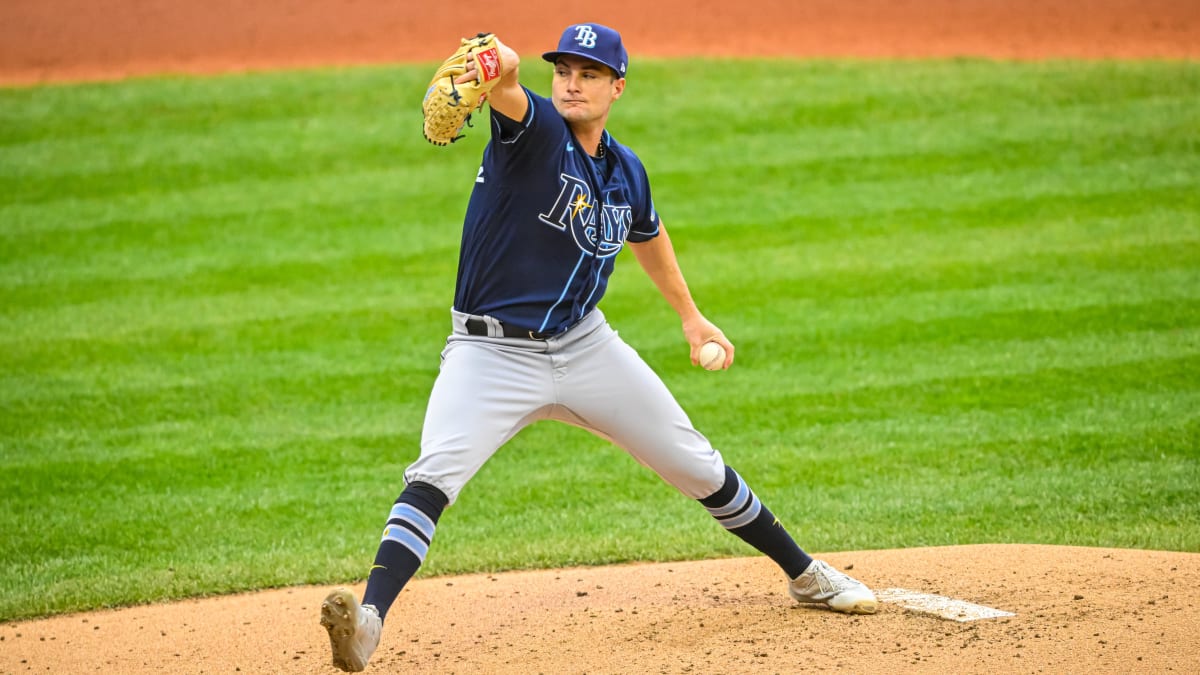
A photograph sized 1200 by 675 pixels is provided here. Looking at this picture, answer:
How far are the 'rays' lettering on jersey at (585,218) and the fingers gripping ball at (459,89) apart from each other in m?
0.51

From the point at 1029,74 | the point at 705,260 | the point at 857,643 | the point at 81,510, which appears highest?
the point at 1029,74

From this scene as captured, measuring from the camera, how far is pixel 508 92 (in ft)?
12.6

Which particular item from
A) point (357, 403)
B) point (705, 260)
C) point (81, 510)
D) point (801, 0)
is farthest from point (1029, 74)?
point (81, 510)

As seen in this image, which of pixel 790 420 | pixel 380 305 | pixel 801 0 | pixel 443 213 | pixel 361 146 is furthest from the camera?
pixel 801 0

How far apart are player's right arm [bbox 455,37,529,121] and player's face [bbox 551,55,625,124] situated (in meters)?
0.33

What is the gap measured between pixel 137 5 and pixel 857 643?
1466 centimetres

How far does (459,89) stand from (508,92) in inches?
8.6

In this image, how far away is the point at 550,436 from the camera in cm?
Result: 784

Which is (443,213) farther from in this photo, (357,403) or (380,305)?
(357,403)

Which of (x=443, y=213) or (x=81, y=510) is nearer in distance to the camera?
(x=81, y=510)

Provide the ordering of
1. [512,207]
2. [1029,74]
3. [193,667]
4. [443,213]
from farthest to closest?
[1029,74] → [443,213] → [193,667] → [512,207]

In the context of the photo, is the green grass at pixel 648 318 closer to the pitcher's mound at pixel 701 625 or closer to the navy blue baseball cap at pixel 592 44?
the pitcher's mound at pixel 701 625

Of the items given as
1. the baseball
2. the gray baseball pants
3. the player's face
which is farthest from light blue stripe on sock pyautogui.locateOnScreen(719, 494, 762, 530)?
the player's face

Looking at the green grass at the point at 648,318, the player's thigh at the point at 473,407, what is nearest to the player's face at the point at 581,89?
the player's thigh at the point at 473,407
